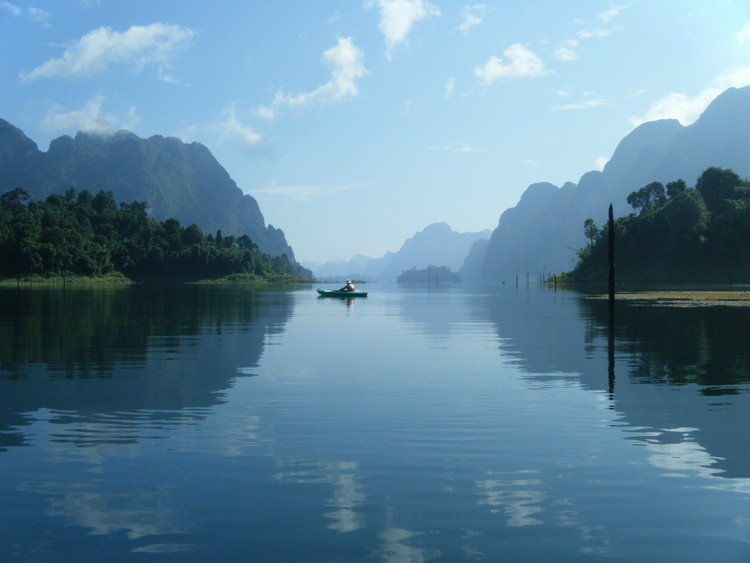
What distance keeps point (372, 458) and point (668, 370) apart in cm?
1778

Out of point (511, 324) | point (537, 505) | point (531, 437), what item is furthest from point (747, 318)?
point (537, 505)

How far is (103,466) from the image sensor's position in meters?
12.7

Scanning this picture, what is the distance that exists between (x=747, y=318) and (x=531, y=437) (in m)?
45.6

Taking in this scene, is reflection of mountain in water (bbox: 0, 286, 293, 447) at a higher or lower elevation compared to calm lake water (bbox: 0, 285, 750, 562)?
higher

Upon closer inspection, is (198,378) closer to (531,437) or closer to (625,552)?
(531,437)

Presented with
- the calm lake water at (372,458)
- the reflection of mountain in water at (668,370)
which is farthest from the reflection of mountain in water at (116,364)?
the reflection of mountain in water at (668,370)

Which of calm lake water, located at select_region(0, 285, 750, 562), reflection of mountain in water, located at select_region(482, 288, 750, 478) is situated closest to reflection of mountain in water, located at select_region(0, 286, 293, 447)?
calm lake water, located at select_region(0, 285, 750, 562)

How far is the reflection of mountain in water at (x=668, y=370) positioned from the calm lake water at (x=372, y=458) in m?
0.14

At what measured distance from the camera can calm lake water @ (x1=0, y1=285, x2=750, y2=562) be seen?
9.27m

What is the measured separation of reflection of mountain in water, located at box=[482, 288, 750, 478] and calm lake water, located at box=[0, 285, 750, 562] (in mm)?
137

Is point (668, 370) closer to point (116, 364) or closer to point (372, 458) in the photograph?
point (372, 458)

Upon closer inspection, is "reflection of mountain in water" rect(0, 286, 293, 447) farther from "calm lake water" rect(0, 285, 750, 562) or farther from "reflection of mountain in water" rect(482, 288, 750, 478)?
"reflection of mountain in water" rect(482, 288, 750, 478)

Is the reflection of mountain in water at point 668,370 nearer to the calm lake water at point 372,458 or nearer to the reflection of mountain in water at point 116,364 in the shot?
the calm lake water at point 372,458

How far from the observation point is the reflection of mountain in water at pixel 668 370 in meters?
15.0
